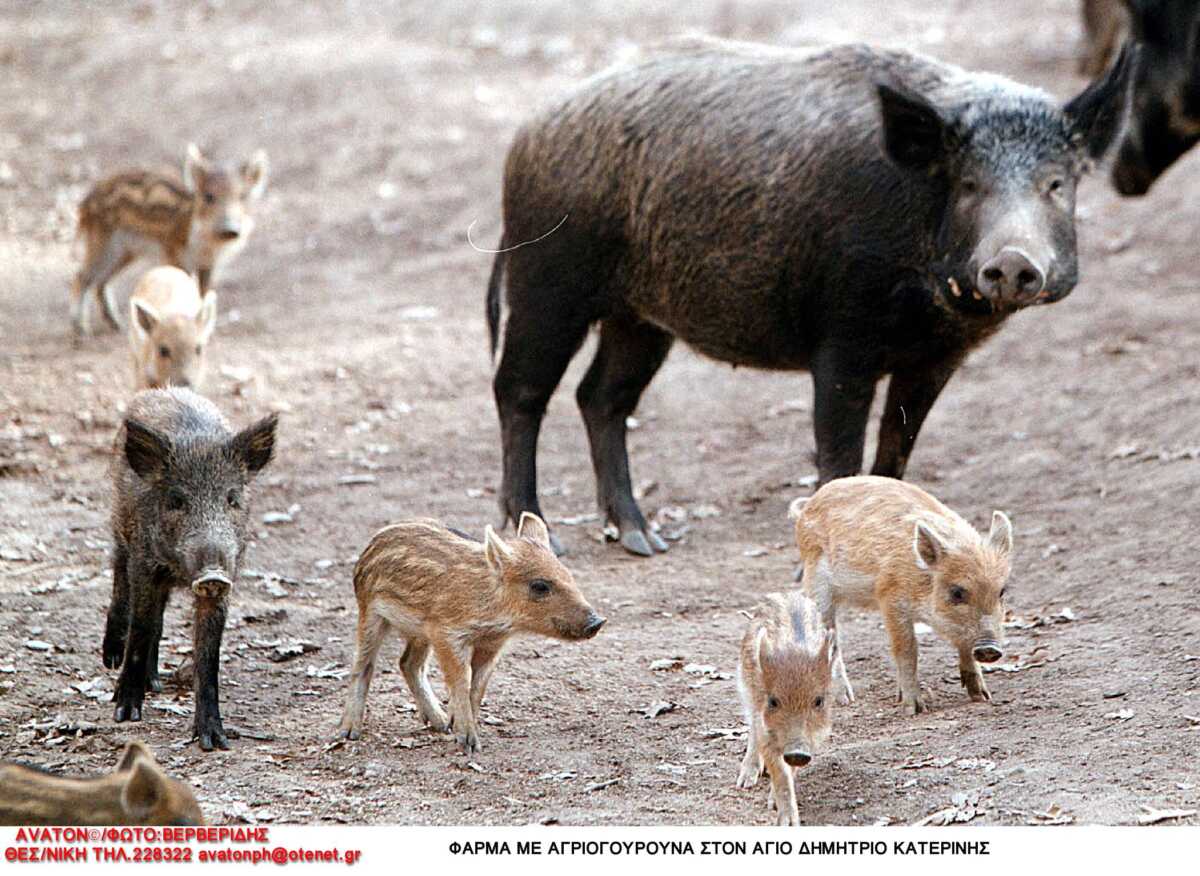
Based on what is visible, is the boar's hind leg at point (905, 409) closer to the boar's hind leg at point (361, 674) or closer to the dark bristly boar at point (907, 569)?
the dark bristly boar at point (907, 569)

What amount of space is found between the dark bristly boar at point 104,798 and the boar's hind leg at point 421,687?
1.39m

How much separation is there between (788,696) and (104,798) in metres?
1.82

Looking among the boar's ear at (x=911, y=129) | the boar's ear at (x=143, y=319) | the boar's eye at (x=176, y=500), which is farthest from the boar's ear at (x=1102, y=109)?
the boar's ear at (x=143, y=319)

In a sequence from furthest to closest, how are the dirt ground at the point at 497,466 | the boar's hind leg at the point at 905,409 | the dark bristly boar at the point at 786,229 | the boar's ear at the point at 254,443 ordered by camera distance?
1. the boar's hind leg at the point at 905,409
2. the dark bristly boar at the point at 786,229
3. the boar's ear at the point at 254,443
4. the dirt ground at the point at 497,466

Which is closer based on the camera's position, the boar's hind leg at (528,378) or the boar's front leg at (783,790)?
the boar's front leg at (783,790)

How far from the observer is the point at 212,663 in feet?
17.7

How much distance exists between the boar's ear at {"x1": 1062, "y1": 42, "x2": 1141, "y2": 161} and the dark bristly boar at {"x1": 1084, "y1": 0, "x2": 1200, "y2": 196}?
2.26 meters

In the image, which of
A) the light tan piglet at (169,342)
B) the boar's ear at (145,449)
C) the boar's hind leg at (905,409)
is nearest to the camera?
the boar's ear at (145,449)

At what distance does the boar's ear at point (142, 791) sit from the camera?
159 inches

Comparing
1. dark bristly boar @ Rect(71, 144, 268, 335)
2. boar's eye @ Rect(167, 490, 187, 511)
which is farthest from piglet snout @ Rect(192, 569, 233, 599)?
dark bristly boar @ Rect(71, 144, 268, 335)

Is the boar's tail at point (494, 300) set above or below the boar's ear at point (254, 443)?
below

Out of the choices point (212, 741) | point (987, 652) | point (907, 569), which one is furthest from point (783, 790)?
point (212, 741)

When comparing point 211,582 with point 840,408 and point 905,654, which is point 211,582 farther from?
point 840,408

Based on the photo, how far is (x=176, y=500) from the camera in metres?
5.48
